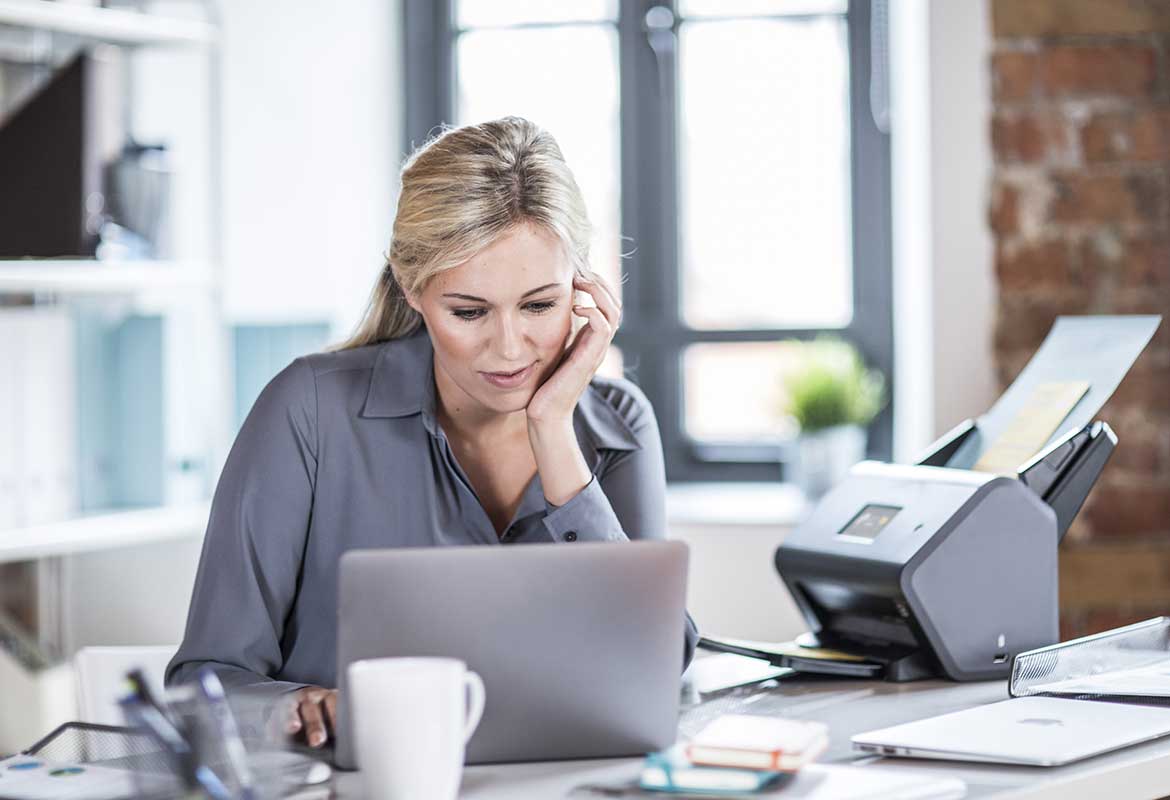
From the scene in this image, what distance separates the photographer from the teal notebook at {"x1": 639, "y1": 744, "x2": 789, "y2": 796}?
1071 millimetres

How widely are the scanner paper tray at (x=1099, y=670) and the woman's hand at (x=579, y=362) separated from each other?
1.83 feet

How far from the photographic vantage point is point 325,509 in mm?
1578

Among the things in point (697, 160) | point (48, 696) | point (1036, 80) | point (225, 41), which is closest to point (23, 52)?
point (225, 41)

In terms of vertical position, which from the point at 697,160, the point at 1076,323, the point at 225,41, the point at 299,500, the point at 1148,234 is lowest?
the point at 299,500

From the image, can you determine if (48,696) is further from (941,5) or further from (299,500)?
(941,5)

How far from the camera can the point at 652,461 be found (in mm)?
1757

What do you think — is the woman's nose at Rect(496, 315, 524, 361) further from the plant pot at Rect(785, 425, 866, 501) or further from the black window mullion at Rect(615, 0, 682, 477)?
the black window mullion at Rect(615, 0, 682, 477)

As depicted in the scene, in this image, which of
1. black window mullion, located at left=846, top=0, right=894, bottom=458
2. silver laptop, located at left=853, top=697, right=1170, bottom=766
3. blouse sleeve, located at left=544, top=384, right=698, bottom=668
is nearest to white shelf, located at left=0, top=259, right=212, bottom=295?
blouse sleeve, located at left=544, top=384, right=698, bottom=668

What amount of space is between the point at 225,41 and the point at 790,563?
6.64ft

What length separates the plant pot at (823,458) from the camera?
3.03 m

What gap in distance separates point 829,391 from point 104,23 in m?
1.59

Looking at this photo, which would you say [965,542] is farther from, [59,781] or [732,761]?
[59,781]

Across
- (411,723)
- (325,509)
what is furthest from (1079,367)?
(411,723)

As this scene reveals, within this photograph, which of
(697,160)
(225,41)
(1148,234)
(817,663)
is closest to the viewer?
(817,663)
